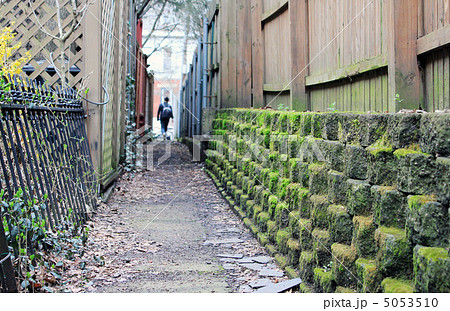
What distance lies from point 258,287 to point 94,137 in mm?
3613

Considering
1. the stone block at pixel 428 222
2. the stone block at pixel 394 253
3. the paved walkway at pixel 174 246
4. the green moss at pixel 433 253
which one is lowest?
the paved walkway at pixel 174 246

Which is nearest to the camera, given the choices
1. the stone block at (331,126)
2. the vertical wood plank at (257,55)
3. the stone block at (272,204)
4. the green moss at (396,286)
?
the green moss at (396,286)

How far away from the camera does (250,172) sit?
20.3 ft

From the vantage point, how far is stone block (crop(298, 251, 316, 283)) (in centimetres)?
350

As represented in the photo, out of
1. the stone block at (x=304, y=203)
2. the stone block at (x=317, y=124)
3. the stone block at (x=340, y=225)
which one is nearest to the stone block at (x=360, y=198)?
Result: the stone block at (x=340, y=225)

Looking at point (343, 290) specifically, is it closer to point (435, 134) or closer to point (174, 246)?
point (435, 134)

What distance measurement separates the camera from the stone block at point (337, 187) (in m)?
3.00

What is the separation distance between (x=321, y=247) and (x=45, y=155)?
249cm

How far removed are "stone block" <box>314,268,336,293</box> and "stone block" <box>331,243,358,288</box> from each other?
0.20ft

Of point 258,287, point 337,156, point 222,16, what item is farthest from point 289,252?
point 222,16

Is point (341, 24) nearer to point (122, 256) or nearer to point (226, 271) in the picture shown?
point (226, 271)

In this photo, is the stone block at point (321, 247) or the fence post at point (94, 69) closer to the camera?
the stone block at point (321, 247)

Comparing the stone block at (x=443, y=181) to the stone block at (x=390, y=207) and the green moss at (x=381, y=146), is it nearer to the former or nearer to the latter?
the stone block at (x=390, y=207)

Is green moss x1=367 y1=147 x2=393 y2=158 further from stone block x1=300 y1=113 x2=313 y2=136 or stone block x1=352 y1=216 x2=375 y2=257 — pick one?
stone block x1=300 y1=113 x2=313 y2=136
